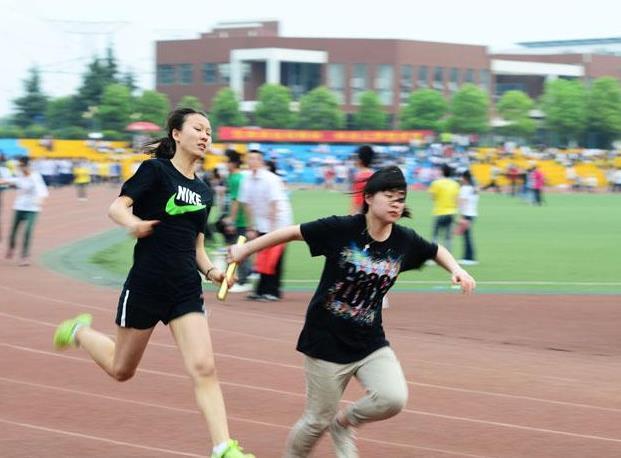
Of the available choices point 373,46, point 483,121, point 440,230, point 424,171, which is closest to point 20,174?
point 440,230

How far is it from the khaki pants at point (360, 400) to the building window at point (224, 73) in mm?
104760

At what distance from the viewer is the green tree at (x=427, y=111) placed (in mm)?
95062

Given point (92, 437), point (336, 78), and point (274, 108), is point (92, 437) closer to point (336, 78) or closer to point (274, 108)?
point (274, 108)

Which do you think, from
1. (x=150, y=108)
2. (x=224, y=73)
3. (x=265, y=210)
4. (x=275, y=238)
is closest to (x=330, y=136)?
(x=150, y=108)

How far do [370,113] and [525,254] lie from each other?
250 ft

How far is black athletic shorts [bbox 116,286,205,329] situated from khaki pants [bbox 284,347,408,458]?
32.9 inches

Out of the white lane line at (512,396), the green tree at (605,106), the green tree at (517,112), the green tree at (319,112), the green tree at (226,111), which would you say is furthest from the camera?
the green tree at (517,112)

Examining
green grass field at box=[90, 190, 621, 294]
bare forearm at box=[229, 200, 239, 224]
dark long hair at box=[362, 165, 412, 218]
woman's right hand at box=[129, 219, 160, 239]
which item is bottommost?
green grass field at box=[90, 190, 621, 294]

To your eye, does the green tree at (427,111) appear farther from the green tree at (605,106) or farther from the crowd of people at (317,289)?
the crowd of people at (317,289)

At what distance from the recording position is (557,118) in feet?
312

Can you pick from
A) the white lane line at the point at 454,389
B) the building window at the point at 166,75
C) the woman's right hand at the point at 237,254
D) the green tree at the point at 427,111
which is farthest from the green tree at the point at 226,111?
the woman's right hand at the point at 237,254

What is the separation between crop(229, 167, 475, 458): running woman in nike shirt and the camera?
5824 millimetres

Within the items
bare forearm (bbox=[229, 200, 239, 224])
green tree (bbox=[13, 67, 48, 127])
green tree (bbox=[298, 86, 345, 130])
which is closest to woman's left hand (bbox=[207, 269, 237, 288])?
bare forearm (bbox=[229, 200, 239, 224])

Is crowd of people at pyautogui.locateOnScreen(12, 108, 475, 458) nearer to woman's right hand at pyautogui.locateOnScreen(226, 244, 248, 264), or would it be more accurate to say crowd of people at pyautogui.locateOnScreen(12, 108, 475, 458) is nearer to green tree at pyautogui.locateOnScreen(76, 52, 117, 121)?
woman's right hand at pyautogui.locateOnScreen(226, 244, 248, 264)
